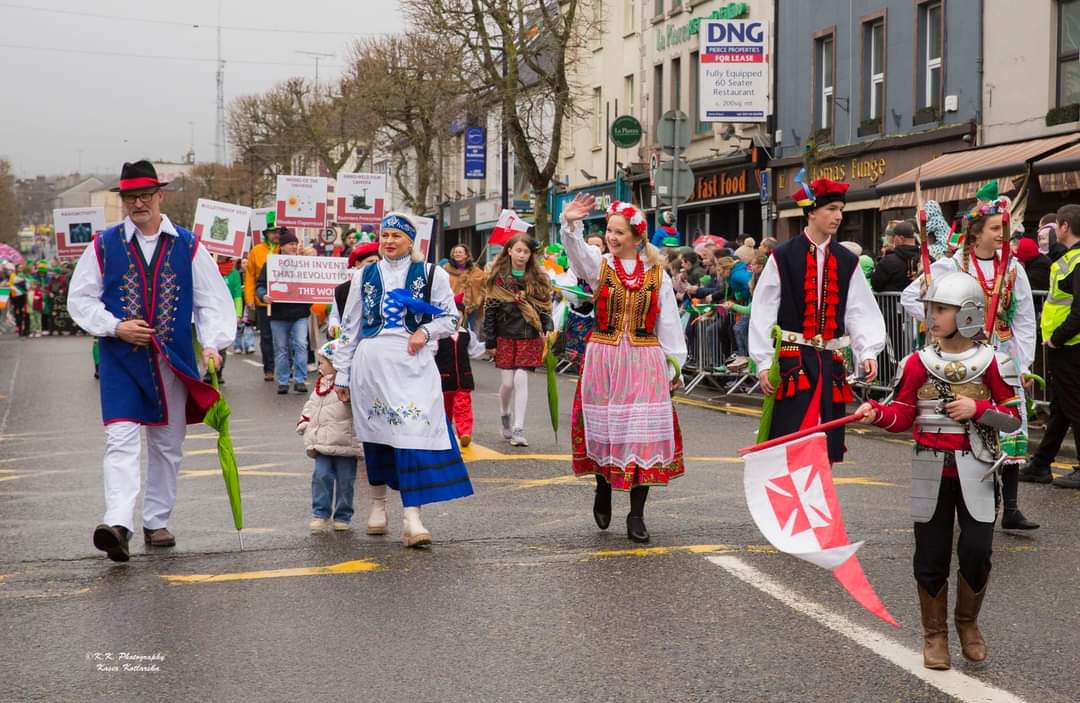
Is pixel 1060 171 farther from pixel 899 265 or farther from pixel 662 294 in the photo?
pixel 662 294

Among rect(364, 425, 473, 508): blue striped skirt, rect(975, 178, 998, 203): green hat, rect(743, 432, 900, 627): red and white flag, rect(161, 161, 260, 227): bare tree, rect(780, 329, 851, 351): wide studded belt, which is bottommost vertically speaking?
rect(364, 425, 473, 508): blue striped skirt

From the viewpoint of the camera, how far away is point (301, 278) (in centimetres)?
1909

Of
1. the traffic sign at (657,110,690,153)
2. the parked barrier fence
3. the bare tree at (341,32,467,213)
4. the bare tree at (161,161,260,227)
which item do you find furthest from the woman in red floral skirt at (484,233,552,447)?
the bare tree at (161,161,260,227)

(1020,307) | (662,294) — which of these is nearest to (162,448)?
(662,294)

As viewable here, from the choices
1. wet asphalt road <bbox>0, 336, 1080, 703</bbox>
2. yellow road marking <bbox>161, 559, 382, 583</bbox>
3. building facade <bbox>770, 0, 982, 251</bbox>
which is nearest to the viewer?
wet asphalt road <bbox>0, 336, 1080, 703</bbox>

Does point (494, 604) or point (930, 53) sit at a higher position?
point (930, 53)

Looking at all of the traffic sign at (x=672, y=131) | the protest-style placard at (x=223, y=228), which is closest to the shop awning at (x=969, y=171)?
the traffic sign at (x=672, y=131)

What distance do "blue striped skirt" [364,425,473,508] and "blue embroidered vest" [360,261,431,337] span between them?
64cm

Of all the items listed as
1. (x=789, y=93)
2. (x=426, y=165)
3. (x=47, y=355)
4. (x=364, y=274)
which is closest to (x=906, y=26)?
(x=789, y=93)

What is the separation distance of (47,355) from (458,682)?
26746mm

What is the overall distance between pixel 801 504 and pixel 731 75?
1003 inches

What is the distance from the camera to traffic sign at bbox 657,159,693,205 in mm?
22656

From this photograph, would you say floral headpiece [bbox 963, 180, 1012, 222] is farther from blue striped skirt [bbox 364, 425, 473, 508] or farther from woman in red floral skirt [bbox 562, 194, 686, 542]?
blue striped skirt [bbox 364, 425, 473, 508]

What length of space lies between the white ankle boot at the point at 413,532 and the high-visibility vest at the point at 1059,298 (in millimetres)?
4860
